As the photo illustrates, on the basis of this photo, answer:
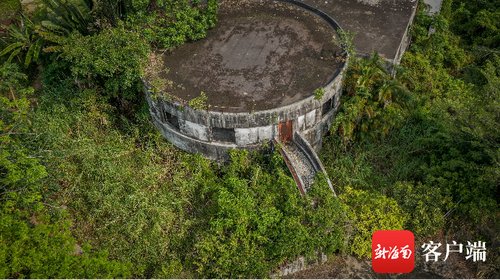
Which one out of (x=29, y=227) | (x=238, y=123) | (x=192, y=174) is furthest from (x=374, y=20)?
(x=29, y=227)

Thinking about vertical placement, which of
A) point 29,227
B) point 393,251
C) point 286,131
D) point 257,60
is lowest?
point 393,251

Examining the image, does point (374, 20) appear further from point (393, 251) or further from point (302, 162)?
point (393, 251)

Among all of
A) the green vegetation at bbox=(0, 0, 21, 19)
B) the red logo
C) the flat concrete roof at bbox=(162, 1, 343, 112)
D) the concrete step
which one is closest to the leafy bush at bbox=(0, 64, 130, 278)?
the flat concrete roof at bbox=(162, 1, 343, 112)

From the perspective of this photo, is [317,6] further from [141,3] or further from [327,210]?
[327,210]

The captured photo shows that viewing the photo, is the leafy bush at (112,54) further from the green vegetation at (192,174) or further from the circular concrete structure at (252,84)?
the circular concrete structure at (252,84)

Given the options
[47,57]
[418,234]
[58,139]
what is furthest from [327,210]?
[47,57]
